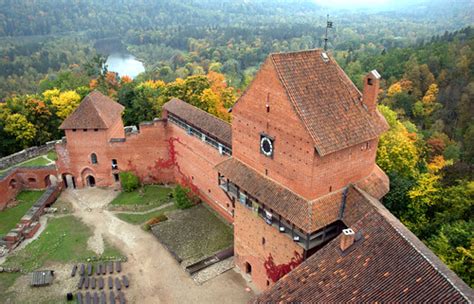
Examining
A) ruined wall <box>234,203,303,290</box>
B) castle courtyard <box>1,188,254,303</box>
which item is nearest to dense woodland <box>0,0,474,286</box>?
ruined wall <box>234,203,303,290</box>

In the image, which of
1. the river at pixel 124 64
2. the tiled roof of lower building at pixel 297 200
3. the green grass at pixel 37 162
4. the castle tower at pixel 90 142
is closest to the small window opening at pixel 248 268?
the tiled roof of lower building at pixel 297 200

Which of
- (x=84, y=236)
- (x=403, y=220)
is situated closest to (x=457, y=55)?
(x=403, y=220)

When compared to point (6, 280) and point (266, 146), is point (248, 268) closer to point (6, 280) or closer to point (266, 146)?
point (266, 146)

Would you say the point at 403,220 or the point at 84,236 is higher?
the point at 403,220

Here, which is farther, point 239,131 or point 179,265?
point 179,265

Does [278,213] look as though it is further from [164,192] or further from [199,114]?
[164,192]

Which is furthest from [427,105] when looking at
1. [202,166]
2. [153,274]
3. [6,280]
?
[6,280]

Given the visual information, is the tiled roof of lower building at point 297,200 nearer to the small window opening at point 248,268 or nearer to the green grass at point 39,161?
the small window opening at point 248,268
